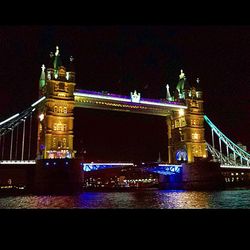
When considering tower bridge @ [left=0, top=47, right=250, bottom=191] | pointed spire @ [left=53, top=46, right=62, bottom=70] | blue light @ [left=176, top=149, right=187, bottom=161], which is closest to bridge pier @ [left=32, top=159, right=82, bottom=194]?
tower bridge @ [left=0, top=47, right=250, bottom=191]

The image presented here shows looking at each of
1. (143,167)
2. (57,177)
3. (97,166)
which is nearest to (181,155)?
(143,167)

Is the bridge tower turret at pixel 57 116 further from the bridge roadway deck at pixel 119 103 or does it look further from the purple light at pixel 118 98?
the bridge roadway deck at pixel 119 103

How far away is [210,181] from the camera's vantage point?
1982 inches

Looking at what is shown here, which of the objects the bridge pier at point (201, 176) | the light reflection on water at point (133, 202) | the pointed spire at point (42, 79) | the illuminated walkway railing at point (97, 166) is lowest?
the light reflection on water at point (133, 202)

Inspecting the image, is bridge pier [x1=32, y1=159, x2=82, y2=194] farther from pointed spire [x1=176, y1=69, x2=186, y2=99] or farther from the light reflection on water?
pointed spire [x1=176, y1=69, x2=186, y2=99]

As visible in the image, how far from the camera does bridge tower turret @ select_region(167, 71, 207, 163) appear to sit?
54969 millimetres

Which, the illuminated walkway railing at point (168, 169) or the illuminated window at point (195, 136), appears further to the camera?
the illuminated window at point (195, 136)

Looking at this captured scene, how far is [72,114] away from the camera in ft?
149

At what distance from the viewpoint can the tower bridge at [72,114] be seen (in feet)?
144

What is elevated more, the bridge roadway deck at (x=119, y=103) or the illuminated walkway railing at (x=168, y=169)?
the bridge roadway deck at (x=119, y=103)

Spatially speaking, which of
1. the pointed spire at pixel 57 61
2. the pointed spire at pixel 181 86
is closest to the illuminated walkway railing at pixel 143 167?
the pointed spire at pixel 181 86
